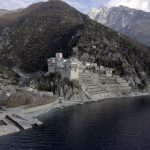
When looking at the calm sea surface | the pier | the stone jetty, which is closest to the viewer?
the calm sea surface

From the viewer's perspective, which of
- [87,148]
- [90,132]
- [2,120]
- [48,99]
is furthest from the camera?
[48,99]

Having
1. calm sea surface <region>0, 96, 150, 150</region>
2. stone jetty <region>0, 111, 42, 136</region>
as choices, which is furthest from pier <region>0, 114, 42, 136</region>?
calm sea surface <region>0, 96, 150, 150</region>

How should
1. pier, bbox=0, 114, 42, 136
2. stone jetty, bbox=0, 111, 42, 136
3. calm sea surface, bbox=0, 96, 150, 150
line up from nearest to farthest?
calm sea surface, bbox=0, 96, 150, 150, pier, bbox=0, 114, 42, 136, stone jetty, bbox=0, 111, 42, 136

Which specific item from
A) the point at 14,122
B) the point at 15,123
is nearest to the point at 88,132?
the point at 15,123

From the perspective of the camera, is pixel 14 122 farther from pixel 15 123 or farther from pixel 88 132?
pixel 88 132

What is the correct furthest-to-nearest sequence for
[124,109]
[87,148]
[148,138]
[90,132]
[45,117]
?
1. [124,109]
2. [45,117]
3. [90,132]
4. [148,138]
5. [87,148]

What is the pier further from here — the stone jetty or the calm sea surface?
the calm sea surface

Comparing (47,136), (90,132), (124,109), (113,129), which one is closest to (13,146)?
(47,136)

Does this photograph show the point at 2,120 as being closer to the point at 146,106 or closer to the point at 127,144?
the point at 127,144
